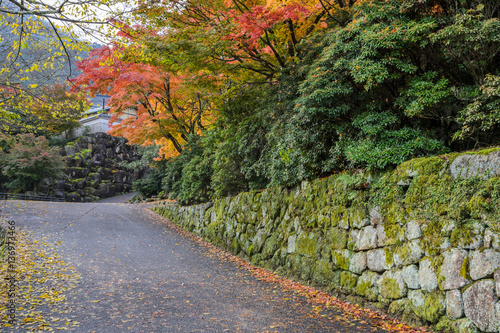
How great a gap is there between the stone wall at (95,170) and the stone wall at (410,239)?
24555 millimetres

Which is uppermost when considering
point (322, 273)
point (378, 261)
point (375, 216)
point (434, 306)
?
point (375, 216)

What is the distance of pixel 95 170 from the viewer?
30.0 metres

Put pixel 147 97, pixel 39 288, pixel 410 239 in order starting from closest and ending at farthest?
pixel 410 239 → pixel 39 288 → pixel 147 97

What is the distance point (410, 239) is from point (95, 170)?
30772 mm

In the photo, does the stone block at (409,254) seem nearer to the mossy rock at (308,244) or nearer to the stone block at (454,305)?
the stone block at (454,305)

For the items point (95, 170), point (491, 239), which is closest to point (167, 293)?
point (491, 239)

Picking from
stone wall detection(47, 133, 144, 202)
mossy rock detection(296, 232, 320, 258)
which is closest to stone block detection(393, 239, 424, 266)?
mossy rock detection(296, 232, 320, 258)

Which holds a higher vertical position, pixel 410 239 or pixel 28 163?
pixel 28 163

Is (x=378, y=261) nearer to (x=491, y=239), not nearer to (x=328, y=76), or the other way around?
(x=491, y=239)

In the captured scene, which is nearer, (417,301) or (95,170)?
(417,301)

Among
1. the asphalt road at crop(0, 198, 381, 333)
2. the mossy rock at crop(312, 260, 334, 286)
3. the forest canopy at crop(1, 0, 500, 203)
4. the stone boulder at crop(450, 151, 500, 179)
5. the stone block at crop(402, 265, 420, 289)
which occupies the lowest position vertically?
the asphalt road at crop(0, 198, 381, 333)

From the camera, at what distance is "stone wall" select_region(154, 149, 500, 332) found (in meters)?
3.59

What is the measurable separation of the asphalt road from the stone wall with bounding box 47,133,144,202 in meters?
17.8

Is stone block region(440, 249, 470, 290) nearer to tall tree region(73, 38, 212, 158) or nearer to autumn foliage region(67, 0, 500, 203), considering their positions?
autumn foliage region(67, 0, 500, 203)
